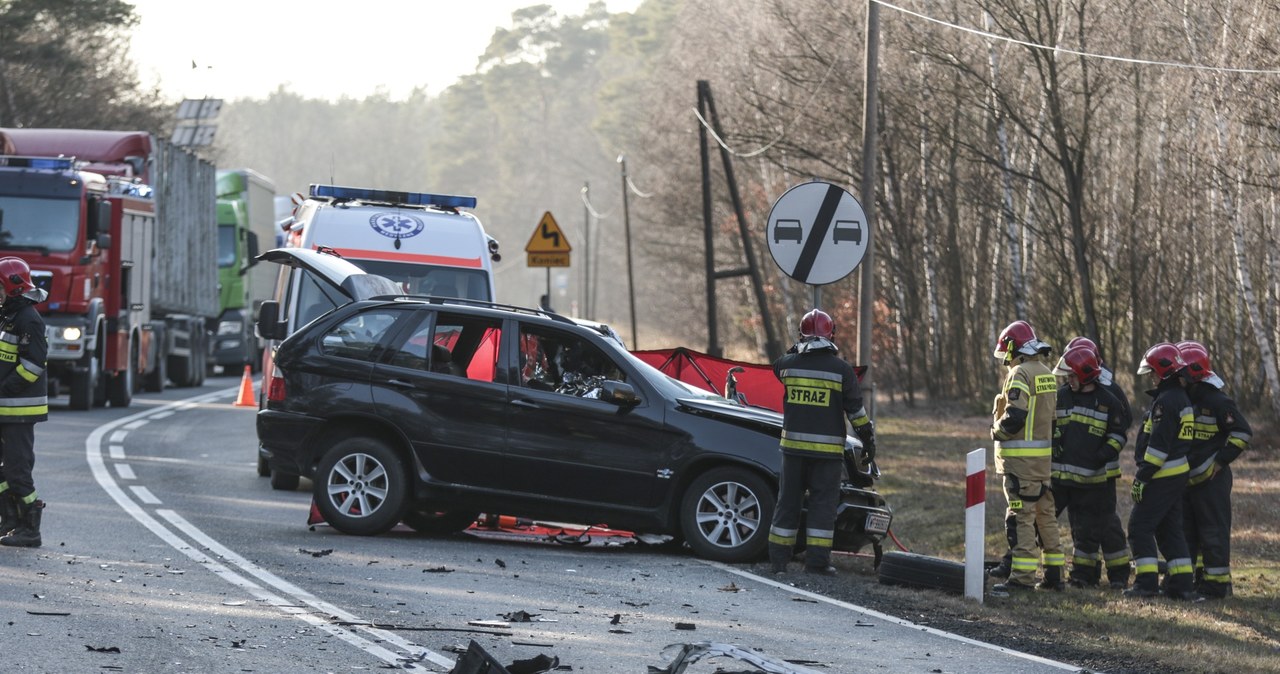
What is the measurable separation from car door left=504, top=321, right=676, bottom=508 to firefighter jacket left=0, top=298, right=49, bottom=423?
123 inches

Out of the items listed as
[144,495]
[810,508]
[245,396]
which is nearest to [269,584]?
[810,508]

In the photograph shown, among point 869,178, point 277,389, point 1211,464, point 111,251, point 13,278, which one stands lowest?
point 1211,464

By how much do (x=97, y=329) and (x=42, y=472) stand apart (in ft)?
27.9

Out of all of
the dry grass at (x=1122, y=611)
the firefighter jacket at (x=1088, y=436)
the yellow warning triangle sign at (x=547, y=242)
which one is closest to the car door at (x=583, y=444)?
the dry grass at (x=1122, y=611)

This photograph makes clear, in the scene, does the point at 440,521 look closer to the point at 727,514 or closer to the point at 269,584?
the point at 727,514

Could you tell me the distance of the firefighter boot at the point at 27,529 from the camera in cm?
1066

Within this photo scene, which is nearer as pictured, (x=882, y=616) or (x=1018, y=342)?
(x=882, y=616)

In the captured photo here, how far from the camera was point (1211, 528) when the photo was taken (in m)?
10.9

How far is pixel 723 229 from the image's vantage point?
149 ft

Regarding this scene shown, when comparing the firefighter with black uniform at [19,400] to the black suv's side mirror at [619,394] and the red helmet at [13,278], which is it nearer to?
the red helmet at [13,278]

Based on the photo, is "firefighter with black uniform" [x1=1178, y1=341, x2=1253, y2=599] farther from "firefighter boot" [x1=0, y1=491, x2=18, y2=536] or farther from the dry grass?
"firefighter boot" [x1=0, y1=491, x2=18, y2=536]

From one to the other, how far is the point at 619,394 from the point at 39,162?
14148mm

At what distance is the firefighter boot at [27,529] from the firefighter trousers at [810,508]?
4.70 m

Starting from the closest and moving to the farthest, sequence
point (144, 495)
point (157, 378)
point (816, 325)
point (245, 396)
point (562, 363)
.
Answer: point (816, 325)
point (562, 363)
point (144, 495)
point (245, 396)
point (157, 378)
